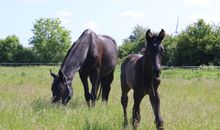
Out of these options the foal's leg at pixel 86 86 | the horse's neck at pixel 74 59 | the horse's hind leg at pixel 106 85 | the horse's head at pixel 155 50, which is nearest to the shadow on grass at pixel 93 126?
the horse's head at pixel 155 50

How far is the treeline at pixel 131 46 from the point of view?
136 feet

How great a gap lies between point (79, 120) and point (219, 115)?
326 cm

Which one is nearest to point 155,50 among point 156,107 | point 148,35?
point 148,35

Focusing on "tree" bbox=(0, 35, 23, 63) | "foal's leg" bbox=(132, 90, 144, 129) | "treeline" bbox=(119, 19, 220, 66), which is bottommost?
"foal's leg" bbox=(132, 90, 144, 129)

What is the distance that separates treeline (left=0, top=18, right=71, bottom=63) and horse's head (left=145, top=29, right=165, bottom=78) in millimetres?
55970

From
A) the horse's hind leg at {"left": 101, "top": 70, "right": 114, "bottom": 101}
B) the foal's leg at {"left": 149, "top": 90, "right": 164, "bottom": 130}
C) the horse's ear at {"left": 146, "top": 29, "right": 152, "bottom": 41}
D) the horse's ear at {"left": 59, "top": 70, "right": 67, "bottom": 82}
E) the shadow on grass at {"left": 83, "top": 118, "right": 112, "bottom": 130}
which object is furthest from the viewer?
the horse's hind leg at {"left": 101, "top": 70, "right": 114, "bottom": 101}

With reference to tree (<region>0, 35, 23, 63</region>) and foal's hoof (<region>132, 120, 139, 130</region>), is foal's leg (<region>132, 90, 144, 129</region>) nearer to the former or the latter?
foal's hoof (<region>132, 120, 139, 130</region>)

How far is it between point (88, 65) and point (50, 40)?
64.6m

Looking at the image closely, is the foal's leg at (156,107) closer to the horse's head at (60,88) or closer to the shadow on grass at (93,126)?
the shadow on grass at (93,126)

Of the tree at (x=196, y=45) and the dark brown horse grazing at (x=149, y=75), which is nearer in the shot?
the dark brown horse grazing at (x=149, y=75)

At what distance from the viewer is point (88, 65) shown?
1080 cm

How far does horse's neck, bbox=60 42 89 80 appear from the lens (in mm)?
9938

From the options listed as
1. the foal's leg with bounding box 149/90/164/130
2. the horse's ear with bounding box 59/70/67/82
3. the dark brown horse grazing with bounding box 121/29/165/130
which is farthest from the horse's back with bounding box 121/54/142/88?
the horse's ear with bounding box 59/70/67/82

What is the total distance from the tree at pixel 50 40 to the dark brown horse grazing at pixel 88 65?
52.6 metres
